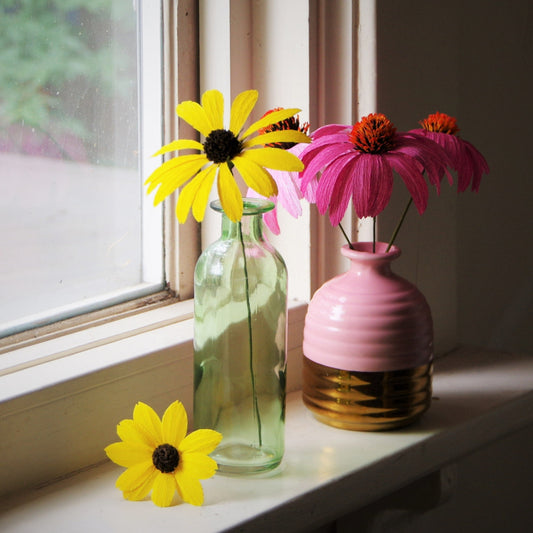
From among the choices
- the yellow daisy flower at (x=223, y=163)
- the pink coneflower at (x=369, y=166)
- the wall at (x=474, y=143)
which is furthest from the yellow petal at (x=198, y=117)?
the wall at (x=474, y=143)

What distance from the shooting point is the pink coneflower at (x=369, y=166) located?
29.3 inches

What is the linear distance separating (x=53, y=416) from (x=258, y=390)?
0.67 ft

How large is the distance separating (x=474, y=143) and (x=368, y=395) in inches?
20.3

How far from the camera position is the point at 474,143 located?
3.93 feet

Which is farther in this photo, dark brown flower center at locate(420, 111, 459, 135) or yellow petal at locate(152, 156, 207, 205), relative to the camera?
dark brown flower center at locate(420, 111, 459, 135)

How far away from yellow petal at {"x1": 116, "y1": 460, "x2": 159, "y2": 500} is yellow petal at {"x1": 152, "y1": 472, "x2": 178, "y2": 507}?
12mm

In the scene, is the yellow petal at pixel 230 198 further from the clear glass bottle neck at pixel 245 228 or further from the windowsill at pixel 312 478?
the windowsill at pixel 312 478

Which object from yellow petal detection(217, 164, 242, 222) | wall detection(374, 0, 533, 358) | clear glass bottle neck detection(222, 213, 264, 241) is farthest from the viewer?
wall detection(374, 0, 533, 358)

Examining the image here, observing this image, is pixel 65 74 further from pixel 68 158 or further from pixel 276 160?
pixel 276 160

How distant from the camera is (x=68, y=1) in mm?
854

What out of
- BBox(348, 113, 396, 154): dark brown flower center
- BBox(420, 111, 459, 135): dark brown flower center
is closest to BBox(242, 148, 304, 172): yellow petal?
BBox(348, 113, 396, 154): dark brown flower center

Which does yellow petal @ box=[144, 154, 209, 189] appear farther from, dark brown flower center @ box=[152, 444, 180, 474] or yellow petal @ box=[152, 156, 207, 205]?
dark brown flower center @ box=[152, 444, 180, 474]

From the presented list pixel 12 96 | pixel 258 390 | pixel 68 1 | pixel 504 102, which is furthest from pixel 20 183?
pixel 504 102

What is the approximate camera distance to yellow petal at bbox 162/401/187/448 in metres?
0.75
